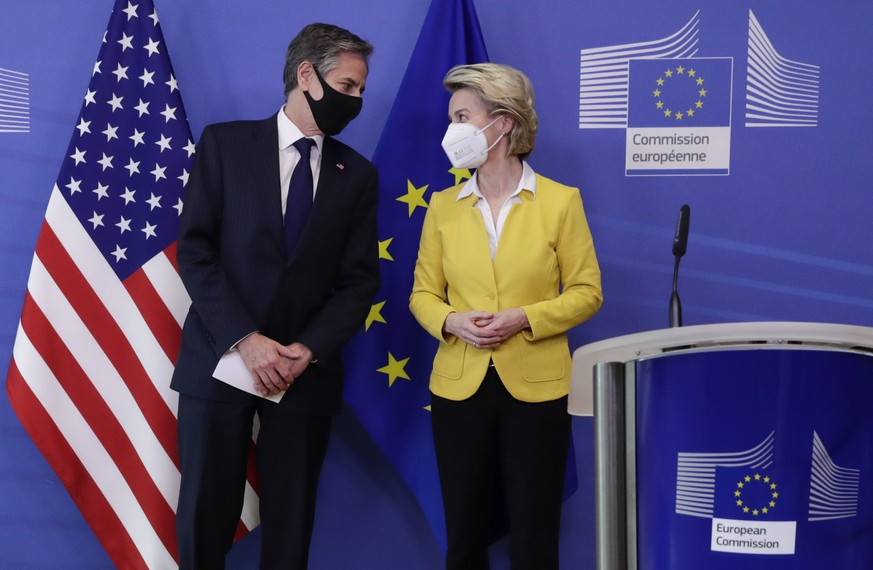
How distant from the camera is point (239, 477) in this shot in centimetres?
261

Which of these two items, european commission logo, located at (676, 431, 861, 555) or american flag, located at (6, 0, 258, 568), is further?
american flag, located at (6, 0, 258, 568)

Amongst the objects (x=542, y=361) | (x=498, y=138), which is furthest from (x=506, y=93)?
(x=542, y=361)

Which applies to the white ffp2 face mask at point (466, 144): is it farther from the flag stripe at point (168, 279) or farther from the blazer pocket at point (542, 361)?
the flag stripe at point (168, 279)

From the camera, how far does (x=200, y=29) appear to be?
3.23 meters

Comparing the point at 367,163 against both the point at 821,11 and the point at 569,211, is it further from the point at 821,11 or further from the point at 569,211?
the point at 821,11

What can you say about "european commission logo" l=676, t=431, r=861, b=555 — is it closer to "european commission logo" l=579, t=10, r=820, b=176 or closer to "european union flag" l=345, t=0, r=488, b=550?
"european union flag" l=345, t=0, r=488, b=550

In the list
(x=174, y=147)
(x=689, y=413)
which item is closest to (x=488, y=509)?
(x=689, y=413)

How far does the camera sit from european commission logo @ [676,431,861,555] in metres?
1.39

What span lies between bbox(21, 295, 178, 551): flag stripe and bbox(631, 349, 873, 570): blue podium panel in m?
2.04

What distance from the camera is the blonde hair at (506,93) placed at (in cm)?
263

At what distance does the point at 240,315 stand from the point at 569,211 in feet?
3.22

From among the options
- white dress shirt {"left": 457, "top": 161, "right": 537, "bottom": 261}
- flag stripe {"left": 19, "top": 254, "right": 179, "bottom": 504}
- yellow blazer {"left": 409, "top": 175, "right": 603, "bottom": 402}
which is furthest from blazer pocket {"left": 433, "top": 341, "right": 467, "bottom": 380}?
flag stripe {"left": 19, "top": 254, "right": 179, "bottom": 504}

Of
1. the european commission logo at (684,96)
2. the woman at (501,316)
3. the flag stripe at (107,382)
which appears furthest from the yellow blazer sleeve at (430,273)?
the flag stripe at (107,382)

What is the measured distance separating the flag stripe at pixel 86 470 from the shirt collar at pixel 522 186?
1473 mm
